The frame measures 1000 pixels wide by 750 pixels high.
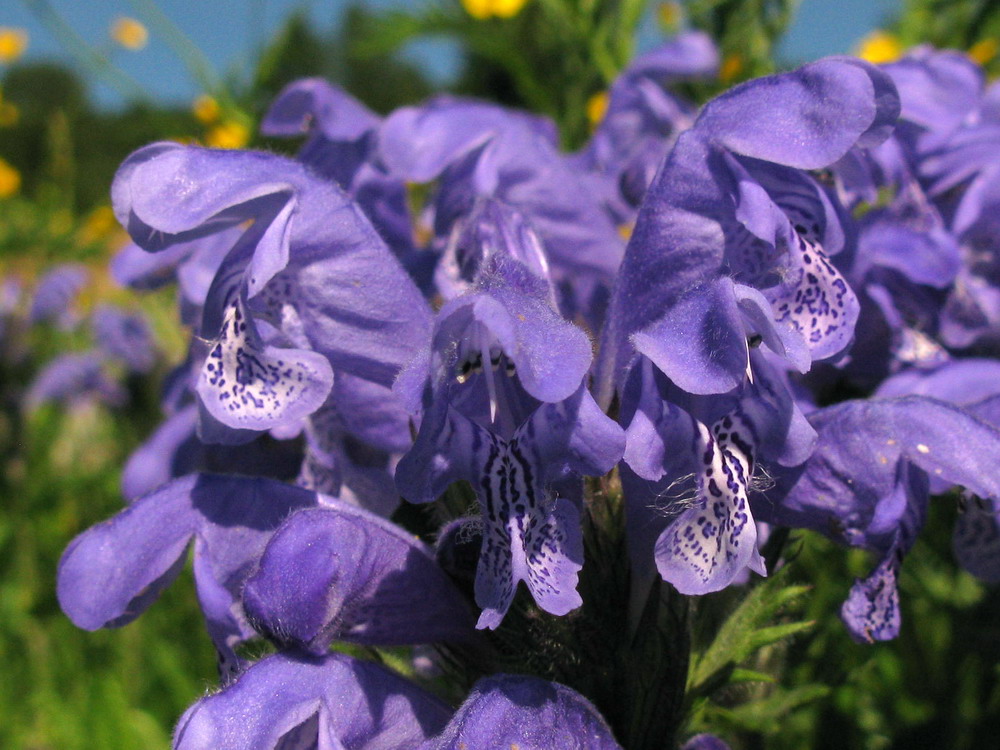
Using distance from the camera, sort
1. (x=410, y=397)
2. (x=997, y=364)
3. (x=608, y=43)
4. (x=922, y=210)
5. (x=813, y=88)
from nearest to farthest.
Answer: (x=410, y=397) → (x=813, y=88) → (x=997, y=364) → (x=922, y=210) → (x=608, y=43)

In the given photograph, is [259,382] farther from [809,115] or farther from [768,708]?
[768,708]

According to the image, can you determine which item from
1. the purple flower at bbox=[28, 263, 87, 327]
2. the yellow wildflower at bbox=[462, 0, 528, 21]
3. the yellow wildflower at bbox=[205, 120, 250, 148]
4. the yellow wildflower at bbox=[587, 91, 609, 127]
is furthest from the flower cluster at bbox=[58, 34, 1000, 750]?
the purple flower at bbox=[28, 263, 87, 327]

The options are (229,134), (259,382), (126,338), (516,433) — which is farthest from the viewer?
(126,338)

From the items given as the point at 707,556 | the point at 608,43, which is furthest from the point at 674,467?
the point at 608,43

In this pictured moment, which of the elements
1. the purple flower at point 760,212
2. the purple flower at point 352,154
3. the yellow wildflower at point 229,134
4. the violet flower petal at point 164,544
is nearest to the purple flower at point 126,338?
the yellow wildflower at point 229,134

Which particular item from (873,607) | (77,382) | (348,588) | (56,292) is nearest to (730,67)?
(873,607)

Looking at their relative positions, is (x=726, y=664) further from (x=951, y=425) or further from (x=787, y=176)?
(x=787, y=176)

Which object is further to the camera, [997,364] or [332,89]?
[332,89]

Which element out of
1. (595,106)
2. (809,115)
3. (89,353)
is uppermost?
(809,115)
